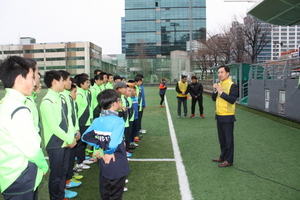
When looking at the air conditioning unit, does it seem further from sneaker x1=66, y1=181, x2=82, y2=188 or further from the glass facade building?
the glass facade building

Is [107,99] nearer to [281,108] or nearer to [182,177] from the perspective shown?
[182,177]

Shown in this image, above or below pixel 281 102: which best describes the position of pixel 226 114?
above

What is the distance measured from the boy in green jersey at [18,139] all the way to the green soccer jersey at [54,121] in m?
1.20

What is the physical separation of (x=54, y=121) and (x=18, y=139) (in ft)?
4.76

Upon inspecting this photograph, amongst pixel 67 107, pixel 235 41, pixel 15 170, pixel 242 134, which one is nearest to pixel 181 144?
pixel 242 134

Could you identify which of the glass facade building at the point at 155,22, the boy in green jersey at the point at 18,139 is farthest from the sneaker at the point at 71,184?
the glass facade building at the point at 155,22

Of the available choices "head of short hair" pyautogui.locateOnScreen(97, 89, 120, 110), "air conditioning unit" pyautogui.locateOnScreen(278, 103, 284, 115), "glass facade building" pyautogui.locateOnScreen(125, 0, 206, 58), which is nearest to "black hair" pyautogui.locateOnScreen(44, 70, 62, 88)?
"head of short hair" pyautogui.locateOnScreen(97, 89, 120, 110)

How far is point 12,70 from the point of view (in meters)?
2.15

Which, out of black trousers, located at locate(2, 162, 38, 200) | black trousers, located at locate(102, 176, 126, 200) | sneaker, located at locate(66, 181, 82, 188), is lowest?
sneaker, located at locate(66, 181, 82, 188)

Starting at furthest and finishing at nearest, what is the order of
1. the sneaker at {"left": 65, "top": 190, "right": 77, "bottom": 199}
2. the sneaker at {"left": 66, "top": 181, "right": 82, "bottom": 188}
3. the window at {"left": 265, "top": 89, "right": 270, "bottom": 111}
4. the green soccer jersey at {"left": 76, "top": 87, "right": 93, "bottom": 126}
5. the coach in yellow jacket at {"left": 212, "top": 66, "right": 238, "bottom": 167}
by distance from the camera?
the window at {"left": 265, "top": 89, "right": 270, "bottom": 111}
the green soccer jersey at {"left": 76, "top": 87, "right": 93, "bottom": 126}
the coach in yellow jacket at {"left": 212, "top": 66, "right": 238, "bottom": 167}
the sneaker at {"left": 66, "top": 181, "right": 82, "bottom": 188}
the sneaker at {"left": 65, "top": 190, "right": 77, "bottom": 199}

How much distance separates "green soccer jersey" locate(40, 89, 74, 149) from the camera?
3.40 m

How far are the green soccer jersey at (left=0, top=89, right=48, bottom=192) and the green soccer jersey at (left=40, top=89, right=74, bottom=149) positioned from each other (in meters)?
1.30

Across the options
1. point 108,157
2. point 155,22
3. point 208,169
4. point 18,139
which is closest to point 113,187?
point 108,157

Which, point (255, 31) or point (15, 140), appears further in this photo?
point (255, 31)
